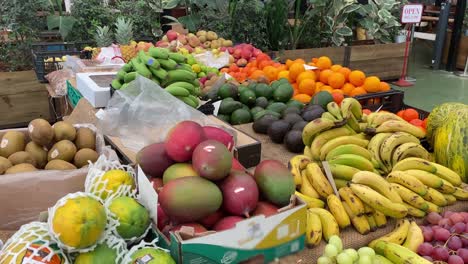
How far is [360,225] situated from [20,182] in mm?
1375

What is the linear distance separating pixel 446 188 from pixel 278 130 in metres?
0.92

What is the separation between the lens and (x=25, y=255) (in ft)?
3.70

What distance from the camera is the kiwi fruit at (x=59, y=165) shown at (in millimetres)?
1768

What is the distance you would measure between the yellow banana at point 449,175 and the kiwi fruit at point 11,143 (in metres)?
1.97

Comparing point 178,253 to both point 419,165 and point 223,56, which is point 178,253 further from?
point 223,56

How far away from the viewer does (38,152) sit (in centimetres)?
190

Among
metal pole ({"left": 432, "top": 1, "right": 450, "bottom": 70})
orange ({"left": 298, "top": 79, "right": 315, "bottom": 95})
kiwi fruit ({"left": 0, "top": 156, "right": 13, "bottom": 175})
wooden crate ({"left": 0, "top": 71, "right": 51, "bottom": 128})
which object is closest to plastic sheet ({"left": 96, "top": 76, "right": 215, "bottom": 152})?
kiwi fruit ({"left": 0, "top": 156, "right": 13, "bottom": 175})

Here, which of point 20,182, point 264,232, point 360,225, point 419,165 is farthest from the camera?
point 419,165

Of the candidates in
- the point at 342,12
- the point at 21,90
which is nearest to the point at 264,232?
the point at 21,90

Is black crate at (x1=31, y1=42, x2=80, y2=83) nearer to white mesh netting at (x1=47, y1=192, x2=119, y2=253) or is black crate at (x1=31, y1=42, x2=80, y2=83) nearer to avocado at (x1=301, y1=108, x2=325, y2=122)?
avocado at (x1=301, y1=108, x2=325, y2=122)

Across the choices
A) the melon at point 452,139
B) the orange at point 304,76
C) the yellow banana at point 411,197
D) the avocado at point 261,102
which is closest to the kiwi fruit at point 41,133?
the avocado at point 261,102

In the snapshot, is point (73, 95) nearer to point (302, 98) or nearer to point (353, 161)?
point (302, 98)

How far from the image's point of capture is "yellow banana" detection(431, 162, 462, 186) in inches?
79.8

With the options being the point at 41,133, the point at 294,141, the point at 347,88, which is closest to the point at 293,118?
the point at 294,141
